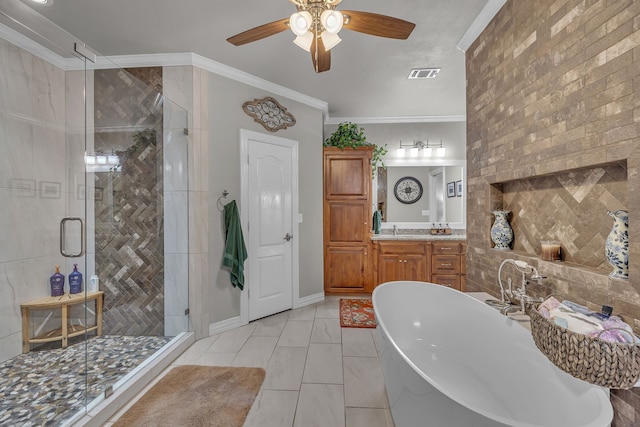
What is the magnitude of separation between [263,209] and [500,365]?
2.54m

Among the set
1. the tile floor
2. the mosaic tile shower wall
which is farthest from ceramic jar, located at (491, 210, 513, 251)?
the mosaic tile shower wall

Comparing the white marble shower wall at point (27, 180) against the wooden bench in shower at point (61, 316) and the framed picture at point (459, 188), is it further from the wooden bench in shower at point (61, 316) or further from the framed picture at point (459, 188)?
the framed picture at point (459, 188)

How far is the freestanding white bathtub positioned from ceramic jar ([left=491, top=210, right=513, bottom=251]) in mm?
473

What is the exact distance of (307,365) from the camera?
2.19 m

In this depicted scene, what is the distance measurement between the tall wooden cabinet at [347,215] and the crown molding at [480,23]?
1753 mm

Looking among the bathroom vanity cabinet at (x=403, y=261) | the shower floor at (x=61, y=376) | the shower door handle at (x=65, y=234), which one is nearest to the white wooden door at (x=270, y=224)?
the shower floor at (x=61, y=376)

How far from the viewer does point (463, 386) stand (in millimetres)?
1650

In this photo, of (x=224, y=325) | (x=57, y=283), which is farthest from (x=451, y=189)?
(x=57, y=283)

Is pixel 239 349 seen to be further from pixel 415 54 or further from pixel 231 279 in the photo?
pixel 415 54

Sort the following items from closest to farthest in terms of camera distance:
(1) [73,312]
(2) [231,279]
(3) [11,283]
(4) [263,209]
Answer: (3) [11,283]
(1) [73,312]
(2) [231,279]
(4) [263,209]

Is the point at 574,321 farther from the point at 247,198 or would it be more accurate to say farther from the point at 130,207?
the point at 130,207

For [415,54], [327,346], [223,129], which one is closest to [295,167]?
[223,129]

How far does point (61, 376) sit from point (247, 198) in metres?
2.02

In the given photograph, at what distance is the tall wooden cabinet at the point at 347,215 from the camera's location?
3908 millimetres
